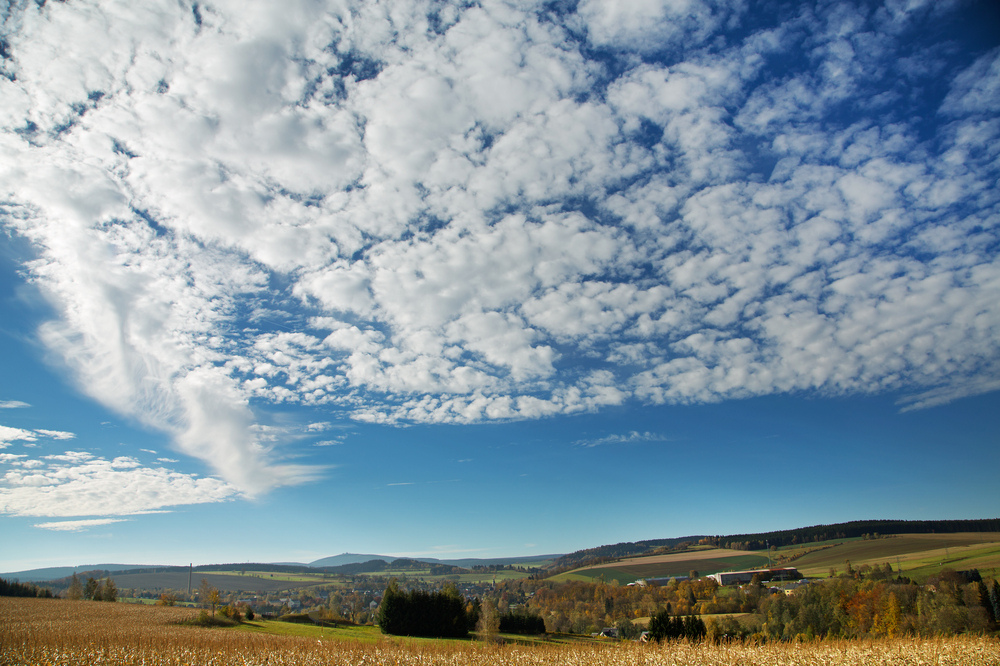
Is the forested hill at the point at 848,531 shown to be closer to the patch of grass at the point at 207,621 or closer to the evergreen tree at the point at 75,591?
the evergreen tree at the point at 75,591

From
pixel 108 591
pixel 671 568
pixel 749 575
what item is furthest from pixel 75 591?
pixel 749 575

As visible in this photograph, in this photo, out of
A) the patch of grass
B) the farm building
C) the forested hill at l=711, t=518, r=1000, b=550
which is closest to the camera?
the patch of grass

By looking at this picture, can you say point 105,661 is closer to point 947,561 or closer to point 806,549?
point 947,561

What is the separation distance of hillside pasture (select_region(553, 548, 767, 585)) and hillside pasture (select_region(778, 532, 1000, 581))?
1280cm

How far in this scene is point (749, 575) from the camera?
379 feet

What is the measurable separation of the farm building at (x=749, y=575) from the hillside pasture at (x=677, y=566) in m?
8.51

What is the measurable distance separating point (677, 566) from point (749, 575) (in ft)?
84.1

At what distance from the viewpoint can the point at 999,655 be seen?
13797mm

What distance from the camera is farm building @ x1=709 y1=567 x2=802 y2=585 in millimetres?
105062

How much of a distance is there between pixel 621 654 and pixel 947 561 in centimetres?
10685

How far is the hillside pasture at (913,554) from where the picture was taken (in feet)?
263

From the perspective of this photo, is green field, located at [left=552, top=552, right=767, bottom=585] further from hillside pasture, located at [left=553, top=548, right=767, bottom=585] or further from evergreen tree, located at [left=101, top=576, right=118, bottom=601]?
evergreen tree, located at [left=101, top=576, right=118, bottom=601]

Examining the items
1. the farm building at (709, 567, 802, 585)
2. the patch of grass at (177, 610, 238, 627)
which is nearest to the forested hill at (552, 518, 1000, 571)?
the farm building at (709, 567, 802, 585)

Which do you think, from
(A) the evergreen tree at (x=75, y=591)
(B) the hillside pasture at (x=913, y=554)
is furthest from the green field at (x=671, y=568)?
(A) the evergreen tree at (x=75, y=591)
